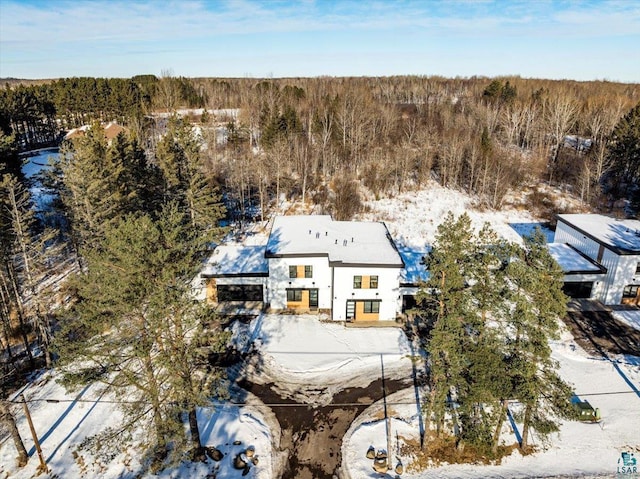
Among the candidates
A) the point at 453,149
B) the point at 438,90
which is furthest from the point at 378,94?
the point at 453,149

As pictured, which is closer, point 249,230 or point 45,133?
point 249,230

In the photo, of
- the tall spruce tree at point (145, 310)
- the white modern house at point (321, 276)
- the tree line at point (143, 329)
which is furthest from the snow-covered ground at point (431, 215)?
the tall spruce tree at point (145, 310)

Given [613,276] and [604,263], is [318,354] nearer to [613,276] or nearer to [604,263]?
[613,276]

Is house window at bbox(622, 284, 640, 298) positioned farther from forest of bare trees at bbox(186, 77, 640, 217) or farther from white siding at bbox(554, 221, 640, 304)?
forest of bare trees at bbox(186, 77, 640, 217)

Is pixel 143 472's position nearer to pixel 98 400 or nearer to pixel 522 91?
pixel 98 400

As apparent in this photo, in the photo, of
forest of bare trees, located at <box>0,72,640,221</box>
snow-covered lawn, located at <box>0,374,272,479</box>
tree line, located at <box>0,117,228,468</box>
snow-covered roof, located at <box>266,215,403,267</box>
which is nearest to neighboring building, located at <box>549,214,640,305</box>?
snow-covered roof, located at <box>266,215,403,267</box>

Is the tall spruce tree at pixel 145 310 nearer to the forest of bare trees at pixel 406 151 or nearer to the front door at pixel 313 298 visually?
the front door at pixel 313 298
